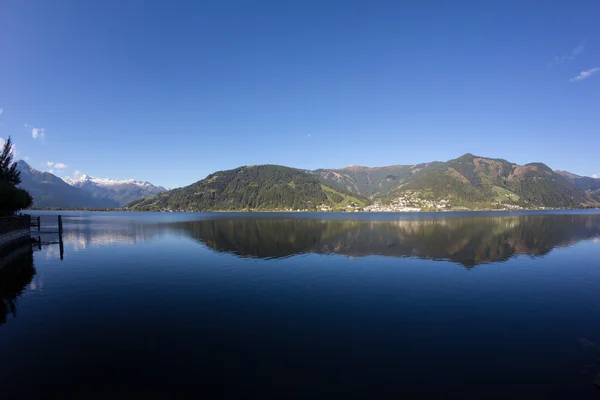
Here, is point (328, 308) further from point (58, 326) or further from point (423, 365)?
point (58, 326)

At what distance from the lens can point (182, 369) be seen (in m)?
15.0

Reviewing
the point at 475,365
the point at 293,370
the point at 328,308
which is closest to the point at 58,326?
the point at 293,370

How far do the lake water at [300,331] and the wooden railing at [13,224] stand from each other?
23165 mm

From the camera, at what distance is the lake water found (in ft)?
45.6

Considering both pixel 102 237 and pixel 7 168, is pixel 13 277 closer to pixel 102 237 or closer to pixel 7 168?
pixel 102 237

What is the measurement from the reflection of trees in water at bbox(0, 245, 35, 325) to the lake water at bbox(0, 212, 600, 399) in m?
0.23

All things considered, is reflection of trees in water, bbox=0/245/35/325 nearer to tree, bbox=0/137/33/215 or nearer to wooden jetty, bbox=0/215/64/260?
wooden jetty, bbox=0/215/64/260

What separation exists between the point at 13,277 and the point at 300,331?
1492 inches

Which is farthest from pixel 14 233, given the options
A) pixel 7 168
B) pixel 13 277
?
pixel 7 168

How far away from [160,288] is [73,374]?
1585 centimetres

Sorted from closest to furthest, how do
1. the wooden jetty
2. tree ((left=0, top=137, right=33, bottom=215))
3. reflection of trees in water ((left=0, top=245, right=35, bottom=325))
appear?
reflection of trees in water ((left=0, top=245, right=35, bottom=325)), the wooden jetty, tree ((left=0, top=137, right=33, bottom=215))

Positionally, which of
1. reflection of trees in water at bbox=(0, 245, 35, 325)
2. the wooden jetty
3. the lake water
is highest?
the wooden jetty

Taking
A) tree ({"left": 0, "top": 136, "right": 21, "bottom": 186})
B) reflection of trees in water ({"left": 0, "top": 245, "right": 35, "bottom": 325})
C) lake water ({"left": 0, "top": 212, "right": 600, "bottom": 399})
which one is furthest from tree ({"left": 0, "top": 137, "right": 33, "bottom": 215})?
lake water ({"left": 0, "top": 212, "right": 600, "bottom": 399})

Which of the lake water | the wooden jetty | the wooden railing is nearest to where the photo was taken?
the lake water
